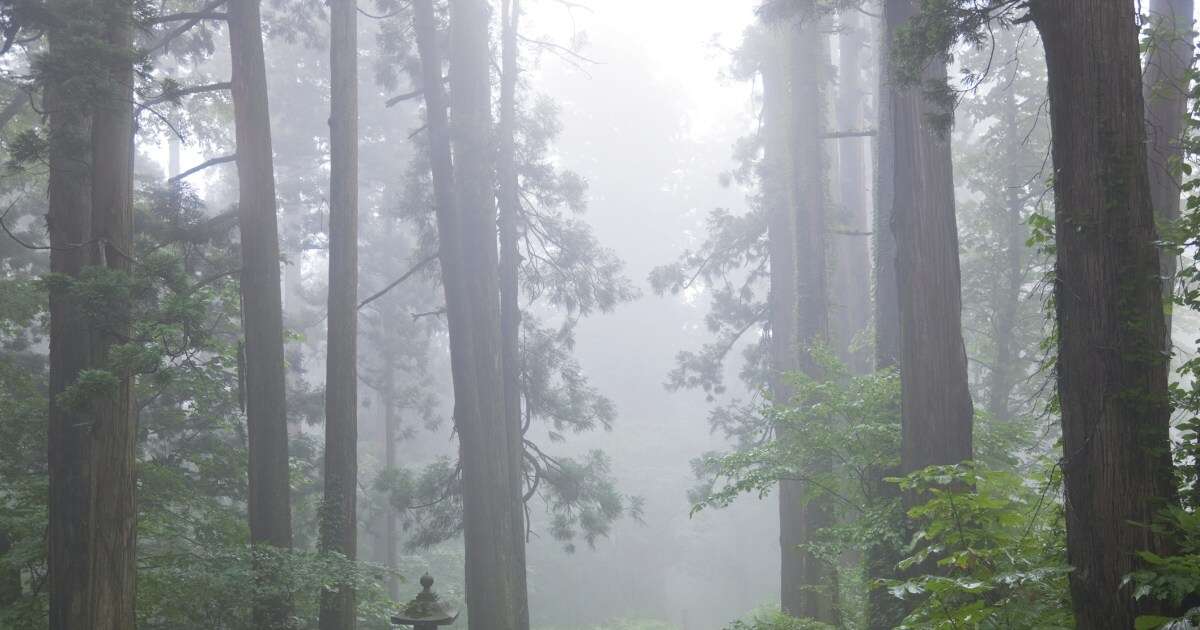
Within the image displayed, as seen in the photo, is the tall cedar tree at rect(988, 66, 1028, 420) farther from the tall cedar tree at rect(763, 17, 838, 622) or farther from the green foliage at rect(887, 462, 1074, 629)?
the green foliage at rect(887, 462, 1074, 629)

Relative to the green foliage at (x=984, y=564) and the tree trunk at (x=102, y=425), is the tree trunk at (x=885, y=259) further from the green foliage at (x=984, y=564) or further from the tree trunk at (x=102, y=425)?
the tree trunk at (x=102, y=425)

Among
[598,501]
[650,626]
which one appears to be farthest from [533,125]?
[650,626]

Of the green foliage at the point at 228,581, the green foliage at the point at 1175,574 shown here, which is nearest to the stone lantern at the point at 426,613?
the green foliage at the point at 228,581

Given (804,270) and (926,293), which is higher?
(804,270)

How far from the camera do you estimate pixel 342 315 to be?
12.0 m

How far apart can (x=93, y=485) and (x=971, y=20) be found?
748 centimetres

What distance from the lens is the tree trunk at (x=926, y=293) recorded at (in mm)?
7188

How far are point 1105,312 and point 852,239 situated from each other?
16.1m

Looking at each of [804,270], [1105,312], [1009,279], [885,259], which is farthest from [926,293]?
[1009,279]

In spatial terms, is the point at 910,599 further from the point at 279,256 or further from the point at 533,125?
the point at 533,125

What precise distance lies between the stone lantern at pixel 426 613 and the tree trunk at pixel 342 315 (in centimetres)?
253

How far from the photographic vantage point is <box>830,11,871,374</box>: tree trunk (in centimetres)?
1834

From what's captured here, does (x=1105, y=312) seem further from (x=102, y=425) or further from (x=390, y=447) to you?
(x=390, y=447)

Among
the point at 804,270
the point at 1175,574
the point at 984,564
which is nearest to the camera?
the point at 1175,574
